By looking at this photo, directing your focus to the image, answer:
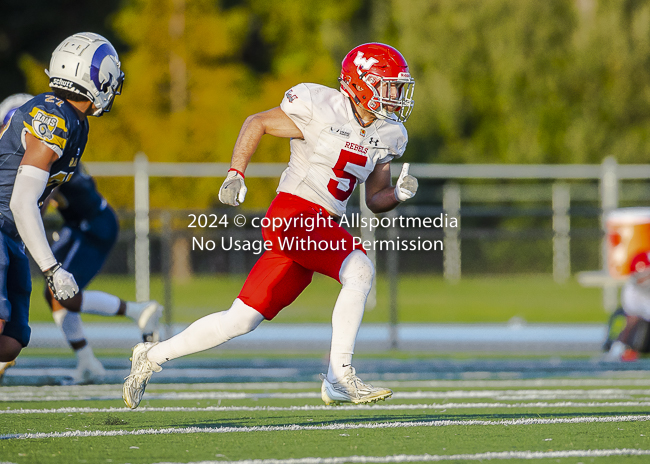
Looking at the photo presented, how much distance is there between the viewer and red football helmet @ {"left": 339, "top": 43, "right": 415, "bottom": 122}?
4609mm

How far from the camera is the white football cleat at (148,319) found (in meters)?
6.08

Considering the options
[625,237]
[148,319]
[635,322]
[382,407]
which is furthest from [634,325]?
[148,319]

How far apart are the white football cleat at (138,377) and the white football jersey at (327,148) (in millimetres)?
1036

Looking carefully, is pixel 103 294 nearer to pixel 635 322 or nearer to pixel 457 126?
pixel 635 322

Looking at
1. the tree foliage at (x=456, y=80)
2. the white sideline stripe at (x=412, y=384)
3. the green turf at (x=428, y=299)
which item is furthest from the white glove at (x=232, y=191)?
the tree foliage at (x=456, y=80)

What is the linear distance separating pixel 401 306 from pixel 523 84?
9.65 m

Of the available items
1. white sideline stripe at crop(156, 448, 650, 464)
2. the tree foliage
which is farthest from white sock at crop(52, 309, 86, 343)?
the tree foliage

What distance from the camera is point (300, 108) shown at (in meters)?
4.61

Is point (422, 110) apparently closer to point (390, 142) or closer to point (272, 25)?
point (272, 25)

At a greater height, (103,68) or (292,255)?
(103,68)

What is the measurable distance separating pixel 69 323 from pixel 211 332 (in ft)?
7.04

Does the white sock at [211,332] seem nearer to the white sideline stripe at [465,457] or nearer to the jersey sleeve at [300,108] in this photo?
the jersey sleeve at [300,108]

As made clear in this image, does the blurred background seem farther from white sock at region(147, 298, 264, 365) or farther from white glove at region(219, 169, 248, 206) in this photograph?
white glove at region(219, 169, 248, 206)

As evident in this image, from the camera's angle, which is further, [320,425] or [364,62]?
[364,62]
